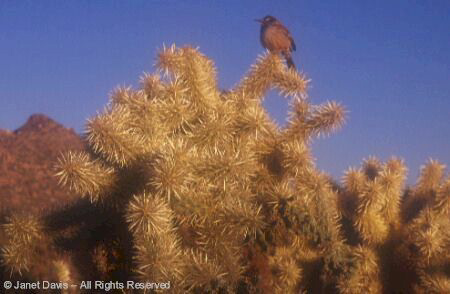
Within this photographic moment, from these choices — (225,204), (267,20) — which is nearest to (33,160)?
(267,20)

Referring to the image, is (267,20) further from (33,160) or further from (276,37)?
(33,160)

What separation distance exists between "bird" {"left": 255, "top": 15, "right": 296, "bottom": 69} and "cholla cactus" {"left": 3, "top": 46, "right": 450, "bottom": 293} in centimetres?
57

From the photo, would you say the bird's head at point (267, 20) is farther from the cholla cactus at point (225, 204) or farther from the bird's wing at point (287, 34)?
the cholla cactus at point (225, 204)

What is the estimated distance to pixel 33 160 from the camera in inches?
285

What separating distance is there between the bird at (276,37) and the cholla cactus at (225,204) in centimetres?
57

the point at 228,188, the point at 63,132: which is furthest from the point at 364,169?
the point at 63,132

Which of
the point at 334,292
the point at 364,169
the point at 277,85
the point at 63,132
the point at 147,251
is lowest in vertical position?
the point at 334,292

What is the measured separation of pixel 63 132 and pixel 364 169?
5359mm

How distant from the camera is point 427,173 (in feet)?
14.0

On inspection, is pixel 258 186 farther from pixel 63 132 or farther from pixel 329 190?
pixel 63 132

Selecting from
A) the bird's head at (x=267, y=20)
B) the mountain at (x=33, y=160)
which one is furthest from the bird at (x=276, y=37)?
the mountain at (x=33, y=160)

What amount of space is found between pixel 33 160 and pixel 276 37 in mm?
4332

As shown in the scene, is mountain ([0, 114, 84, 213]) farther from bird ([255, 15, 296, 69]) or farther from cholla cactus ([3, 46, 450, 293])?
bird ([255, 15, 296, 69])

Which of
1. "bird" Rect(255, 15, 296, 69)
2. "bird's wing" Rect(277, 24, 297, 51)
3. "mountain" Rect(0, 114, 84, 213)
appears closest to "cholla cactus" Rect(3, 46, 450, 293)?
"bird" Rect(255, 15, 296, 69)
